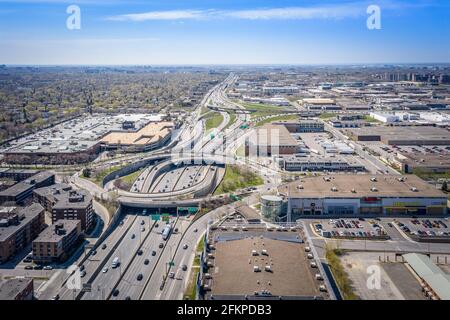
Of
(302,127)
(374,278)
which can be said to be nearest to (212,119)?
(302,127)

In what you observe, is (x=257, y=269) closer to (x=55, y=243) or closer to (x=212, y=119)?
(x=55, y=243)

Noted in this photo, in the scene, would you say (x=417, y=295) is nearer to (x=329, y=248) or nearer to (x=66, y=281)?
(x=329, y=248)

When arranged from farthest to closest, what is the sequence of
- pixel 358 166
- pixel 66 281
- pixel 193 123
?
pixel 193 123 → pixel 358 166 → pixel 66 281

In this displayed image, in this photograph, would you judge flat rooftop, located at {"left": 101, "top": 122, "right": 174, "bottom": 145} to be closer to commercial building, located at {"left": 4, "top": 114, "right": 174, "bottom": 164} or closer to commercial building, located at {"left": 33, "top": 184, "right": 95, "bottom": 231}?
commercial building, located at {"left": 4, "top": 114, "right": 174, "bottom": 164}

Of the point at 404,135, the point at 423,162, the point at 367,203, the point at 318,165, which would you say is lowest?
the point at 367,203

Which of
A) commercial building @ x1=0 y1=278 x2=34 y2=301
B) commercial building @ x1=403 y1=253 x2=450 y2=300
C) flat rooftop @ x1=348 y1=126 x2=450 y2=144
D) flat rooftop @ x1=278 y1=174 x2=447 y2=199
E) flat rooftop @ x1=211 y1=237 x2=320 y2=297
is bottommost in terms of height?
commercial building @ x1=403 y1=253 x2=450 y2=300

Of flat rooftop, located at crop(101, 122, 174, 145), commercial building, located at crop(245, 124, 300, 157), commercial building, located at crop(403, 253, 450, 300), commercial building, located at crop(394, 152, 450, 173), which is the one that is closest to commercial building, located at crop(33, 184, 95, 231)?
commercial building, located at crop(403, 253, 450, 300)
